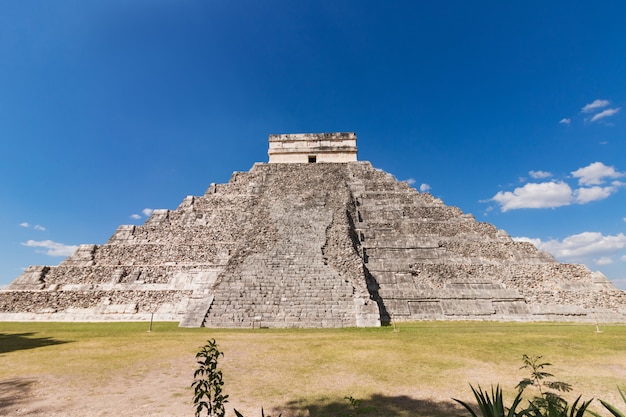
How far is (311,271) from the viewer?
14750 mm

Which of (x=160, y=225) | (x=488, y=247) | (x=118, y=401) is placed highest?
(x=160, y=225)

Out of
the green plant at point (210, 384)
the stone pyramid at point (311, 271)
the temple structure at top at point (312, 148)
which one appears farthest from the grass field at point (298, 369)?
the temple structure at top at point (312, 148)

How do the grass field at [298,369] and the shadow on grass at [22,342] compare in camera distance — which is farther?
the shadow on grass at [22,342]

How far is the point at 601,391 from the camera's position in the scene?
503 centimetres

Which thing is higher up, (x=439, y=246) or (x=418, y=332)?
(x=439, y=246)

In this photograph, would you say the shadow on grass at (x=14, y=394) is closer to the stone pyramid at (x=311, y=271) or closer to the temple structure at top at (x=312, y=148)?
the stone pyramid at (x=311, y=271)

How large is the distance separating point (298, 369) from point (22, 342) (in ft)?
28.7

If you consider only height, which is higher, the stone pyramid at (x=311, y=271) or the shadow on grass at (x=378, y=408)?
the stone pyramid at (x=311, y=271)

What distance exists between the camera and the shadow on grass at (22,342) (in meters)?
8.88

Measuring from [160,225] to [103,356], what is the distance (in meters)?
14.4

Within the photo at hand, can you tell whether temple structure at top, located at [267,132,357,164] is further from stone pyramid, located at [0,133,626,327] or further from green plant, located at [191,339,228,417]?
green plant, located at [191,339,228,417]

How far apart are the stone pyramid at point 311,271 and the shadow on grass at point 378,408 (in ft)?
24.5

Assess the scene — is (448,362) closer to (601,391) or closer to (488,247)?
(601,391)

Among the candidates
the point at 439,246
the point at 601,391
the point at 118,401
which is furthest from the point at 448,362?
the point at 439,246
